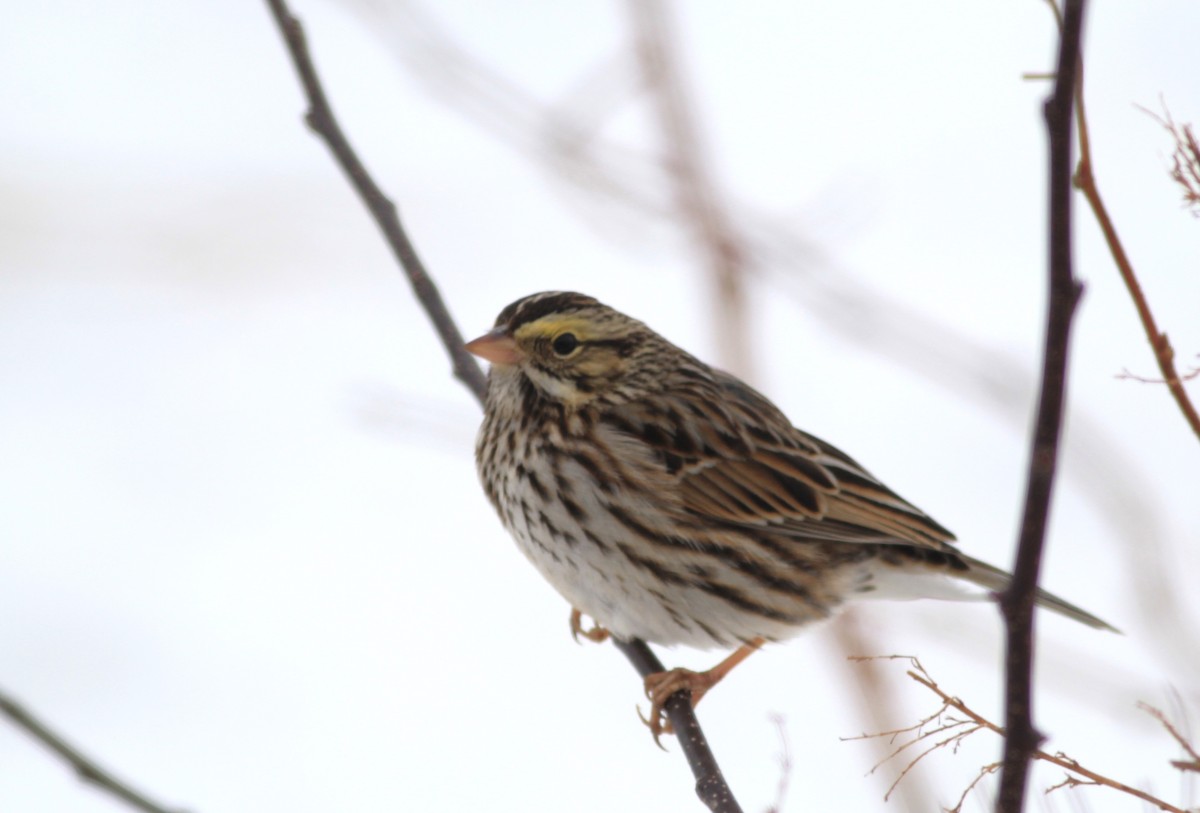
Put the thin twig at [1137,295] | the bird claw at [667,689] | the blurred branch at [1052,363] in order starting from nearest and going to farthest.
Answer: the blurred branch at [1052,363] → the thin twig at [1137,295] → the bird claw at [667,689]

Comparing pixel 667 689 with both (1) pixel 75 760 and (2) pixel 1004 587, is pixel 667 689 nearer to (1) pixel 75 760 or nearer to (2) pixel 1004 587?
(2) pixel 1004 587

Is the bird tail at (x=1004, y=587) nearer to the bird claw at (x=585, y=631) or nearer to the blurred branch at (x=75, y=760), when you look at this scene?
the bird claw at (x=585, y=631)

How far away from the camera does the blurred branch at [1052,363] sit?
174 centimetres

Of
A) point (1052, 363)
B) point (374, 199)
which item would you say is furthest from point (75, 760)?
point (374, 199)

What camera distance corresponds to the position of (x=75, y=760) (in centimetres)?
210

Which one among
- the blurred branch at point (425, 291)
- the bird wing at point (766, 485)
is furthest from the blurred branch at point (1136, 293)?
the bird wing at point (766, 485)

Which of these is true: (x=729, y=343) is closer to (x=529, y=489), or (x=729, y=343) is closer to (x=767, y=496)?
(x=767, y=496)

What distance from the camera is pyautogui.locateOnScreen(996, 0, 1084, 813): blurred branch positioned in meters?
1.74

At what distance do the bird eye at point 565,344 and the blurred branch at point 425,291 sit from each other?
30 cm

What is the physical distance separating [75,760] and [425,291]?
2.53 m

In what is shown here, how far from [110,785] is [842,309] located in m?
3.77

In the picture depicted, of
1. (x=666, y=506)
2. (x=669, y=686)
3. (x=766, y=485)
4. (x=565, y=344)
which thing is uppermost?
(x=565, y=344)

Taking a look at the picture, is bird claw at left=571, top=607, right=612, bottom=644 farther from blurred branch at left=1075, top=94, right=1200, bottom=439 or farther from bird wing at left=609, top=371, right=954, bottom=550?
blurred branch at left=1075, top=94, right=1200, bottom=439

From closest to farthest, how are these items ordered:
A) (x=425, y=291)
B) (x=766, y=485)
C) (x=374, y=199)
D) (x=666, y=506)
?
(x=374, y=199)
(x=425, y=291)
(x=666, y=506)
(x=766, y=485)
